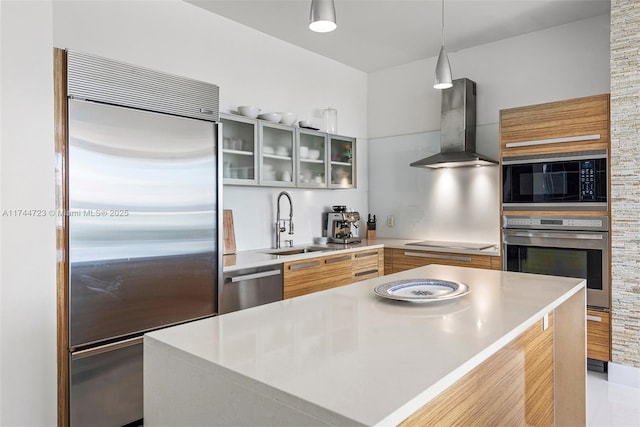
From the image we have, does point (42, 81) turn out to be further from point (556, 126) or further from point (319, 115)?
point (556, 126)

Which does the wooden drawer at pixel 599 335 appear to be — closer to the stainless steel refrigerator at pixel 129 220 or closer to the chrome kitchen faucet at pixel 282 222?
the chrome kitchen faucet at pixel 282 222

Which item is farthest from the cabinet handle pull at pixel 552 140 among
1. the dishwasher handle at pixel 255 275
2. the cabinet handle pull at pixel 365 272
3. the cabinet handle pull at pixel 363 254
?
the dishwasher handle at pixel 255 275

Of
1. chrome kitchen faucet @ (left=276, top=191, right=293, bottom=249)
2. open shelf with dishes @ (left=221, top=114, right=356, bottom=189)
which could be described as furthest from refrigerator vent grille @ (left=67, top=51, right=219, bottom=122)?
chrome kitchen faucet @ (left=276, top=191, right=293, bottom=249)

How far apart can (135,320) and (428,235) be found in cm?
320

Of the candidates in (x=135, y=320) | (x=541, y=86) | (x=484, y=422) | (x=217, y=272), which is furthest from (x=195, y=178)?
(x=541, y=86)

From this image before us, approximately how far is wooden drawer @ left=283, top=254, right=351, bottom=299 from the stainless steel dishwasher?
0.10 m

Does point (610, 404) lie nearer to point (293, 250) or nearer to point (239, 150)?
point (293, 250)

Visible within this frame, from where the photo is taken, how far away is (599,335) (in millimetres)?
3156

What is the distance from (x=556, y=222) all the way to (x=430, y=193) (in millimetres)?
1449

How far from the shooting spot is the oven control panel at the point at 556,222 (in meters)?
3.15

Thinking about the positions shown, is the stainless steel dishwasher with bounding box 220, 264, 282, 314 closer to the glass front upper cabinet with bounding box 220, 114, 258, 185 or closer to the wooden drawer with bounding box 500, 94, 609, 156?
the glass front upper cabinet with bounding box 220, 114, 258, 185

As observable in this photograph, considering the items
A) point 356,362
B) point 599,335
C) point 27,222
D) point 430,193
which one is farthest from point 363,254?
point 356,362

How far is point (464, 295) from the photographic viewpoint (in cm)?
172

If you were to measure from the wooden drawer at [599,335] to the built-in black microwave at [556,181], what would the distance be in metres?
0.79
